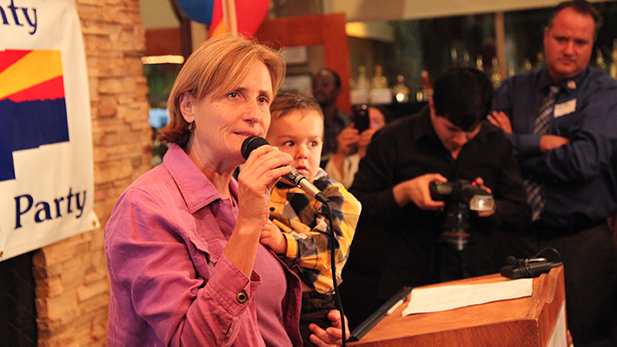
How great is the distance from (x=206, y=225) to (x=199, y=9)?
62.2 inches

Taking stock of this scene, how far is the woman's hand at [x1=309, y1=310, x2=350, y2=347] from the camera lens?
1767 millimetres

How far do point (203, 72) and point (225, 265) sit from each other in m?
0.44

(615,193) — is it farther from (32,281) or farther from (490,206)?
(32,281)

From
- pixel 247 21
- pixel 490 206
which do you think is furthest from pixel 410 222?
pixel 247 21

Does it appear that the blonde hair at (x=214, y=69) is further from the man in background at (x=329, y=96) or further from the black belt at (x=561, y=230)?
the man in background at (x=329, y=96)

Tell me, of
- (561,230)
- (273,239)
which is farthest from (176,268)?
(561,230)

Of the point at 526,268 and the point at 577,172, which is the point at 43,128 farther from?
the point at 577,172

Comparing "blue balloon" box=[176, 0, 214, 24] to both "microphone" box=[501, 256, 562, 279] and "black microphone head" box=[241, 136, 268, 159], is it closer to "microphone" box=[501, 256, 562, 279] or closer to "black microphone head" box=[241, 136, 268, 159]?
"black microphone head" box=[241, 136, 268, 159]

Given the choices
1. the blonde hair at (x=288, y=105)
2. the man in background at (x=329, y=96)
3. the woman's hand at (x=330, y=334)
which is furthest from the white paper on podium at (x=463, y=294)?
the man in background at (x=329, y=96)

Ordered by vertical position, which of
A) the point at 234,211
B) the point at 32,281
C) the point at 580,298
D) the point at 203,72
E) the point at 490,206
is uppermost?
the point at 203,72

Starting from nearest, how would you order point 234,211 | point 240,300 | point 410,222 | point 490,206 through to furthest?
point 240,300 < point 234,211 < point 490,206 < point 410,222

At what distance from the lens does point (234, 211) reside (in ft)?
5.03

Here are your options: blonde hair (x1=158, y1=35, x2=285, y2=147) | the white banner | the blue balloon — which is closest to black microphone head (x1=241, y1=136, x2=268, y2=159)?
blonde hair (x1=158, y1=35, x2=285, y2=147)

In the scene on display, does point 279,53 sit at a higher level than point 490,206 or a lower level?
higher
